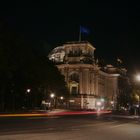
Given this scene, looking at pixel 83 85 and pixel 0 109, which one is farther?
pixel 83 85

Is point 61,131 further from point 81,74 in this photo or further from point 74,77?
point 74,77

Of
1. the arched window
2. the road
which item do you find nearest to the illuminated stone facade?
the arched window

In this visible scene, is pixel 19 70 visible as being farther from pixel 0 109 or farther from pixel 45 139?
pixel 45 139

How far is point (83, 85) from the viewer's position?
17512cm

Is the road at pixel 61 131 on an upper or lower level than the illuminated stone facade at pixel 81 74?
lower

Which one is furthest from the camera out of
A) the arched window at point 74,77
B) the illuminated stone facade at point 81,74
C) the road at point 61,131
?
the arched window at point 74,77

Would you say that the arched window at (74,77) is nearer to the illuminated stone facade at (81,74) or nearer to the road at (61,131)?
the illuminated stone facade at (81,74)

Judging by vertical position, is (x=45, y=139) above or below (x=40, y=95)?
below

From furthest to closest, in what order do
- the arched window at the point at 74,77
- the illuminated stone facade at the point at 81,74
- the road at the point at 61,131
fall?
the arched window at the point at 74,77
the illuminated stone facade at the point at 81,74
the road at the point at 61,131

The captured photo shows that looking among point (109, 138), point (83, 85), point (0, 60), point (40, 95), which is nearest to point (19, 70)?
point (0, 60)

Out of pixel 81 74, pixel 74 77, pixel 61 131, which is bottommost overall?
pixel 61 131

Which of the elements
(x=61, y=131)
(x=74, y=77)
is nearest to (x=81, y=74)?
(x=74, y=77)

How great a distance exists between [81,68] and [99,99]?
21.1m

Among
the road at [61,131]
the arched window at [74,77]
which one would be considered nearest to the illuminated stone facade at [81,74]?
the arched window at [74,77]
